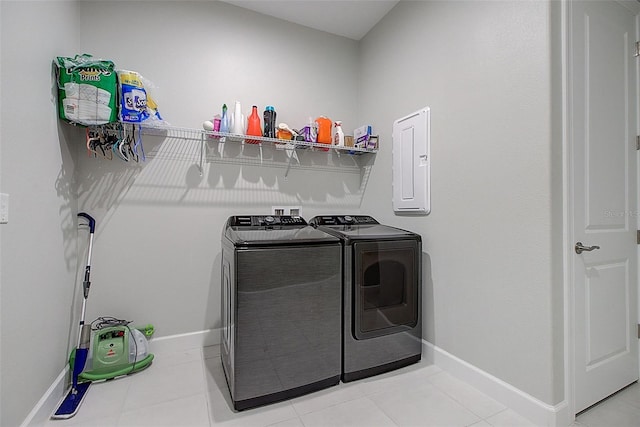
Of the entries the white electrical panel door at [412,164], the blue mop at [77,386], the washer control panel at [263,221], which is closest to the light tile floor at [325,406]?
the blue mop at [77,386]

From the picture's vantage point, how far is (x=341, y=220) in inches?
102

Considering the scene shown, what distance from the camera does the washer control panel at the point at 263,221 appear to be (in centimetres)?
219

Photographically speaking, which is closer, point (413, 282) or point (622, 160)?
point (622, 160)

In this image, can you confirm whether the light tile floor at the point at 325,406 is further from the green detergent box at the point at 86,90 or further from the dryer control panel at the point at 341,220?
the green detergent box at the point at 86,90

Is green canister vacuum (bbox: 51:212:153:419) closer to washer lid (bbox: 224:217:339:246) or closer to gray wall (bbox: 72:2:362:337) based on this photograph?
gray wall (bbox: 72:2:362:337)

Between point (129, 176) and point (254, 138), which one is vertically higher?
point (254, 138)

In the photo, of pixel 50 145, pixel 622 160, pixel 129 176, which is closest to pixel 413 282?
pixel 622 160

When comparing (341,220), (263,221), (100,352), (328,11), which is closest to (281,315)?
(263,221)

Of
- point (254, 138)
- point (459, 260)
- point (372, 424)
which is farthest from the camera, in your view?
point (254, 138)

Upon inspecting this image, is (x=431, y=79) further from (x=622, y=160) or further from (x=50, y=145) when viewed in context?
(x=50, y=145)

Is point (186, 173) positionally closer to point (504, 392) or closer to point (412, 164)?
point (412, 164)

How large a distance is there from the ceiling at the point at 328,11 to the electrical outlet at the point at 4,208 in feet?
7.26

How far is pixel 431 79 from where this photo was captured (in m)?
2.13

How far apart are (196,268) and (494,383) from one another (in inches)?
86.9
